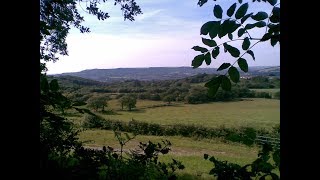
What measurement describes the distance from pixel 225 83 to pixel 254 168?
1.27ft

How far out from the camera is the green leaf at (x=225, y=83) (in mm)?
791

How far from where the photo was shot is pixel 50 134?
1.53m

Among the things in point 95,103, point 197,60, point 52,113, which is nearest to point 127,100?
point 95,103

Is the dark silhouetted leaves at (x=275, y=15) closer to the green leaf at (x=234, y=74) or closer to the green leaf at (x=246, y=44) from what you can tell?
the green leaf at (x=246, y=44)

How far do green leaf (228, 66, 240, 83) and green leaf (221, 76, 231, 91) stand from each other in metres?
0.01

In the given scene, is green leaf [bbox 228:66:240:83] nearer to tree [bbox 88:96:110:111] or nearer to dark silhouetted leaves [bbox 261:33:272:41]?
dark silhouetted leaves [bbox 261:33:272:41]

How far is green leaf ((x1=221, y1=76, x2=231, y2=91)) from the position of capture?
791 mm

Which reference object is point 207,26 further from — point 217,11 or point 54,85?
point 54,85

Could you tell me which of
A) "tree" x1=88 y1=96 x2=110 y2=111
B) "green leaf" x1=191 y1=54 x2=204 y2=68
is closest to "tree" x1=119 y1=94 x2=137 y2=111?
"tree" x1=88 y1=96 x2=110 y2=111
